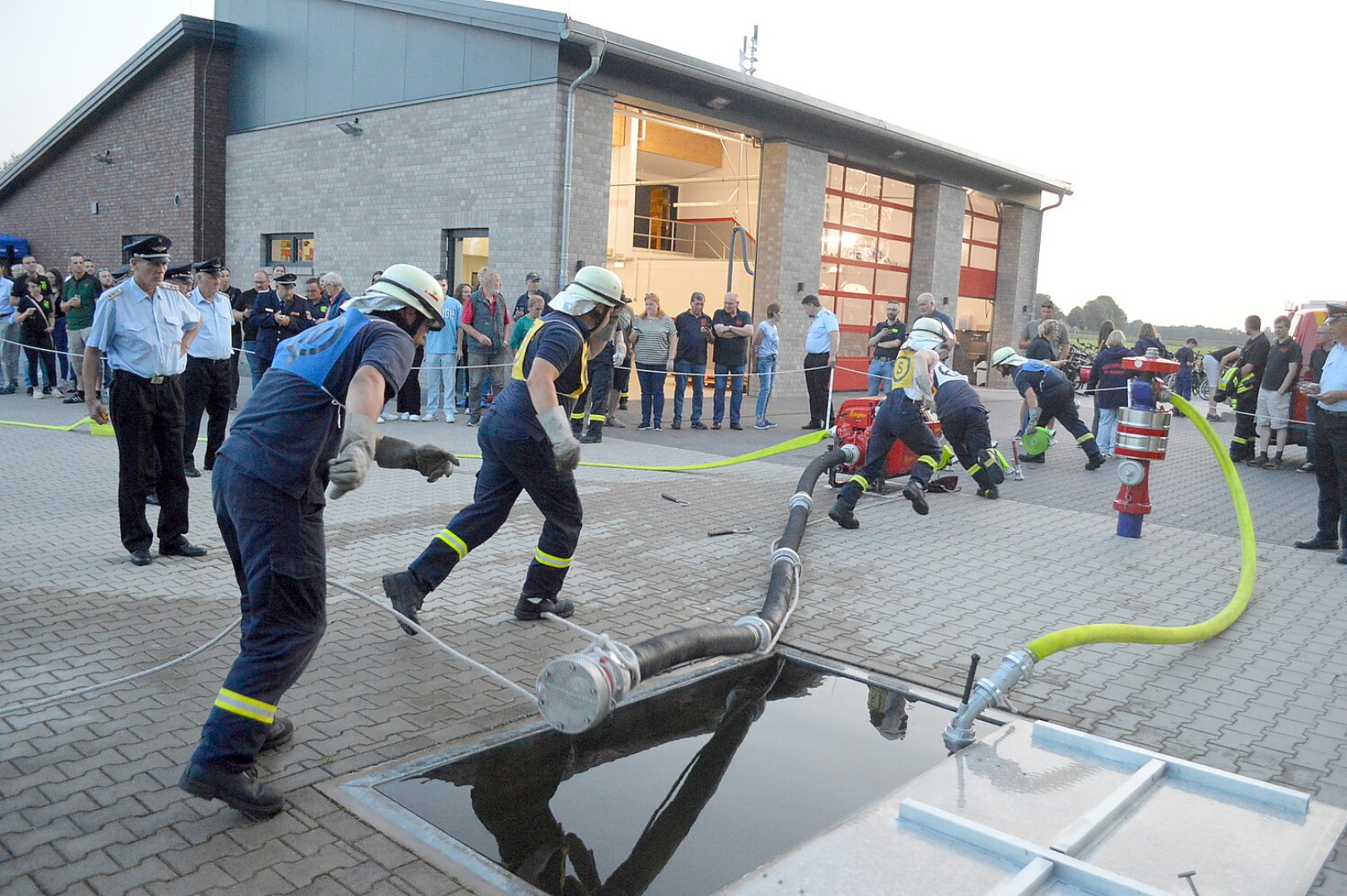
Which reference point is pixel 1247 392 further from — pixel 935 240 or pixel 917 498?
pixel 935 240

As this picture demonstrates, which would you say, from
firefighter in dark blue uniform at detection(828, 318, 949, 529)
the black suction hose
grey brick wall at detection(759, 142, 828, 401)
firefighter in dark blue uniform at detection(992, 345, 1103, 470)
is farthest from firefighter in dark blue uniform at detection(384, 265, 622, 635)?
grey brick wall at detection(759, 142, 828, 401)

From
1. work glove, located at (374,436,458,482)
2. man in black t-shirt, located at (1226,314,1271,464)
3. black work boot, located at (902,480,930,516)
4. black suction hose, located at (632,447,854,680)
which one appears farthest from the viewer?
man in black t-shirt, located at (1226,314,1271,464)

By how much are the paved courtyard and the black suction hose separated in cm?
26

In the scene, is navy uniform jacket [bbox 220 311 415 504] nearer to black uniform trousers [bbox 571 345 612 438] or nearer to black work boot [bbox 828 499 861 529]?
black work boot [bbox 828 499 861 529]

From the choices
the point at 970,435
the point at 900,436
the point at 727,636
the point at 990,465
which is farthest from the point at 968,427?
the point at 727,636

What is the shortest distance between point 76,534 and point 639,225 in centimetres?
1680

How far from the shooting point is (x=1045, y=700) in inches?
177

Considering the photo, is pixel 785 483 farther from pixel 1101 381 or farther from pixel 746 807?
pixel 746 807

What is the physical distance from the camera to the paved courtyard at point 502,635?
3.06 meters

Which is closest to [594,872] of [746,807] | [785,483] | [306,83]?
[746,807]

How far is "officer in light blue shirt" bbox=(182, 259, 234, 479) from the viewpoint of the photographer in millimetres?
8531

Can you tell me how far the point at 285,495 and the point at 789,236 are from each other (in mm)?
15762

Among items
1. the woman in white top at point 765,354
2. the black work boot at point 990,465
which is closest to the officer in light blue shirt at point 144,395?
the black work boot at point 990,465

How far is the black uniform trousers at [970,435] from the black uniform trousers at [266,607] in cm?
708
